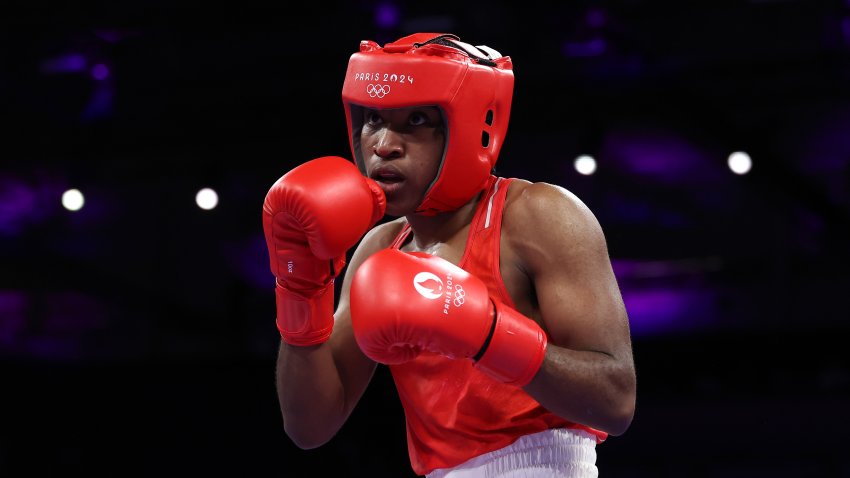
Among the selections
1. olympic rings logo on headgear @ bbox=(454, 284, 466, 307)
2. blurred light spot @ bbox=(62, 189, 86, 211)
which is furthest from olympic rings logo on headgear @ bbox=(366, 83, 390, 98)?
blurred light spot @ bbox=(62, 189, 86, 211)

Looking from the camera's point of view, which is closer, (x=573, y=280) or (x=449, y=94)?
(x=573, y=280)

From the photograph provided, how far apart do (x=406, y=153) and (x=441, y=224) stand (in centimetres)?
24

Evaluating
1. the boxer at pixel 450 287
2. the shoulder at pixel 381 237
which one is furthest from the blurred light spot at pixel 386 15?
the boxer at pixel 450 287

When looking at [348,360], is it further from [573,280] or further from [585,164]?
[585,164]

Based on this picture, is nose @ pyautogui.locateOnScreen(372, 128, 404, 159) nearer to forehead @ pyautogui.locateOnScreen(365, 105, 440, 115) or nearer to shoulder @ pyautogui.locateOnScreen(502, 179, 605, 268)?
forehead @ pyautogui.locateOnScreen(365, 105, 440, 115)

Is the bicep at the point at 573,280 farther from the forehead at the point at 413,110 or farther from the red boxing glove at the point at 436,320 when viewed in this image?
the forehead at the point at 413,110

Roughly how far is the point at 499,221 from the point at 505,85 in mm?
323

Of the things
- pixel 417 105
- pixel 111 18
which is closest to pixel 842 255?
pixel 111 18

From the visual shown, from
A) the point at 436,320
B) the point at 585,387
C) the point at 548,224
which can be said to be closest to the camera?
the point at 436,320

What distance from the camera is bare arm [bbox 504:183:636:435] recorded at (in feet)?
6.56

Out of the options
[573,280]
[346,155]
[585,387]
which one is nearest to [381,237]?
[573,280]

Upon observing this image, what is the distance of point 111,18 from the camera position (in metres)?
6.13

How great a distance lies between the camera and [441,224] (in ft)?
7.90

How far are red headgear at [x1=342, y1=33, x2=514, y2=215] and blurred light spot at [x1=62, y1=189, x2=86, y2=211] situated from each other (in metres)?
5.40
